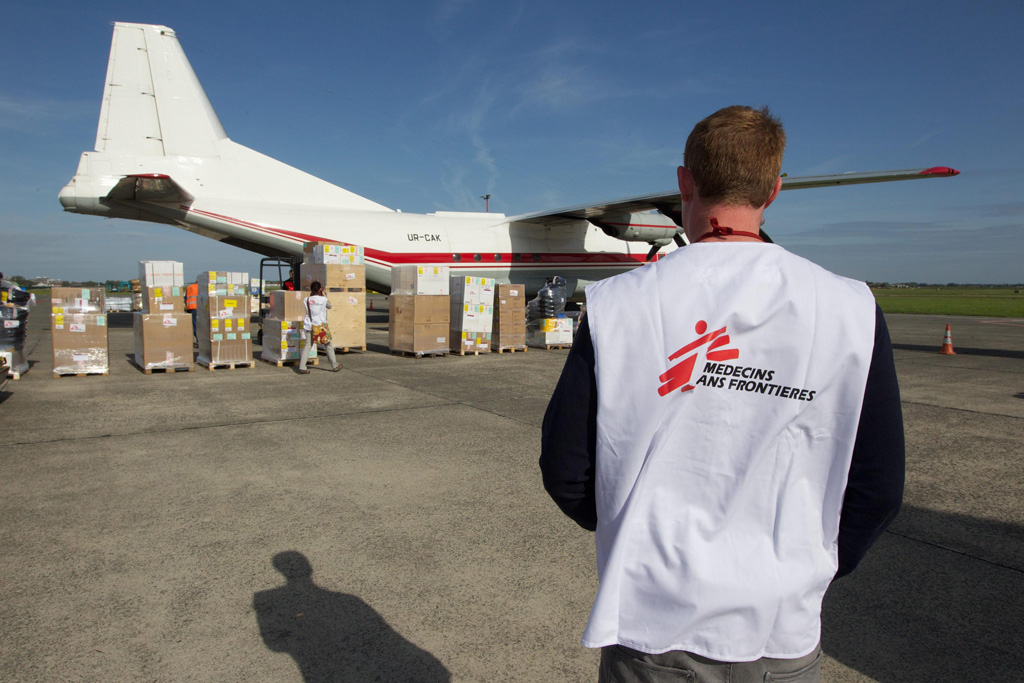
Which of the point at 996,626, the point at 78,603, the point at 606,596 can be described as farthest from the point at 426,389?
the point at 606,596

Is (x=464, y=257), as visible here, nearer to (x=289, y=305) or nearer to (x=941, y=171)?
(x=289, y=305)

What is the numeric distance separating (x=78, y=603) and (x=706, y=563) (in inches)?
134

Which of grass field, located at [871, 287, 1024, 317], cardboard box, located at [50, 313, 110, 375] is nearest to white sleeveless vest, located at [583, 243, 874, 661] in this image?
grass field, located at [871, 287, 1024, 317]

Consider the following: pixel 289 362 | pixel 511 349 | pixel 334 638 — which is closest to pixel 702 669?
pixel 334 638

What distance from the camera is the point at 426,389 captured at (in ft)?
30.7

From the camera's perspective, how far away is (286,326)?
11797 millimetres

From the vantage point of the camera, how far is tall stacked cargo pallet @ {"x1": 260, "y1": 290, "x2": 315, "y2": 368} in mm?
11797

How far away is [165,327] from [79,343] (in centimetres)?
131

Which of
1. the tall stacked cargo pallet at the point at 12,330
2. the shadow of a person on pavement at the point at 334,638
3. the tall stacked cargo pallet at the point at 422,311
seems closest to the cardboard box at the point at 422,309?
the tall stacked cargo pallet at the point at 422,311

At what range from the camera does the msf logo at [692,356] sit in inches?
A: 48.6

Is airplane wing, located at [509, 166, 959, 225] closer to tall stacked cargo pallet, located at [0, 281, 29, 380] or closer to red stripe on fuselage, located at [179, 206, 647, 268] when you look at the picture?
red stripe on fuselage, located at [179, 206, 647, 268]

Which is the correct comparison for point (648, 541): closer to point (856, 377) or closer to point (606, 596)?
point (606, 596)

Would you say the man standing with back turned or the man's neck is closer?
the man standing with back turned

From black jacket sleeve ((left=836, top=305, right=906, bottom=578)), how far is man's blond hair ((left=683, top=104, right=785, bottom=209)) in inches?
14.2
